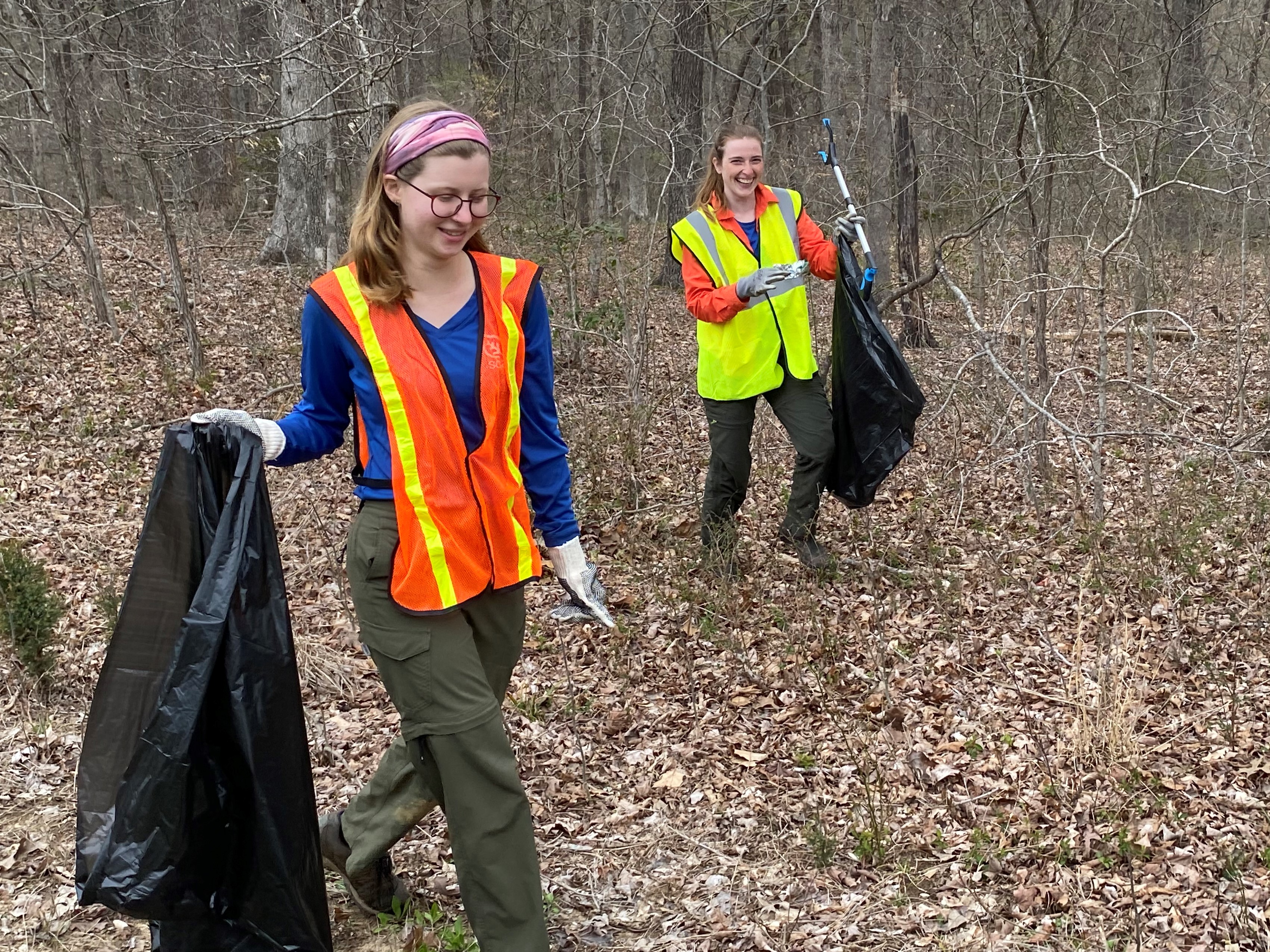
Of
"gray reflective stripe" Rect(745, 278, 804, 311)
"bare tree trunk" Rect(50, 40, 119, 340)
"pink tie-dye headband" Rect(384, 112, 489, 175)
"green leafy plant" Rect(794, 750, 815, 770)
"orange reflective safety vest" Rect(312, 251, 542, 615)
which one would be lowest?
"green leafy plant" Rect(794, 750, 815, 770)

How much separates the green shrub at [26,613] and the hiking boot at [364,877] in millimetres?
2020

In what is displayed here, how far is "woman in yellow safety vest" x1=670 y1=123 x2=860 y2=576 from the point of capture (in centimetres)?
493

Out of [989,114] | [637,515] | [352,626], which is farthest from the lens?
[989,114]

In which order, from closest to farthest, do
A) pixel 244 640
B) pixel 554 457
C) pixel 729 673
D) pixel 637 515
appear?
pixel 244 640
pixel 554 457
pixel 729 673
pixel 637 515

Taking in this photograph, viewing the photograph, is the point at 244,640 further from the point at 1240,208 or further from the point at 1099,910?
the point at 1240,208

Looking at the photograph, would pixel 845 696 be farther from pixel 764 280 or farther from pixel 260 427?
pixel 260 427

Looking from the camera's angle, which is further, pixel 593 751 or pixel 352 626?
pixel 352 626

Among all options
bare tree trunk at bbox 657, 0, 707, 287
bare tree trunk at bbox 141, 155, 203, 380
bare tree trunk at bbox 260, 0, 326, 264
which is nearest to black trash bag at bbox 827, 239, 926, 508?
bare tree trunk at bbox 260, 0, 326, 264

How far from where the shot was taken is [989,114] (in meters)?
8.80

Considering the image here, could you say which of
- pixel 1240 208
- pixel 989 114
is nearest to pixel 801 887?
pixel 989 114

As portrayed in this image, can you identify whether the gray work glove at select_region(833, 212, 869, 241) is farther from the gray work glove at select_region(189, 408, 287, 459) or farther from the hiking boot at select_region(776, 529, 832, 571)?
the gray work glove at select_region(189, 408, 287, 459)

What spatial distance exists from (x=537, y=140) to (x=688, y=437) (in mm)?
3322

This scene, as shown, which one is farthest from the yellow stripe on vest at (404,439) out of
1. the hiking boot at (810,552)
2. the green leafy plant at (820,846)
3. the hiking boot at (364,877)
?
the hiking boot at (810,552)

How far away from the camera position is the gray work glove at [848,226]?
15.8 feet
